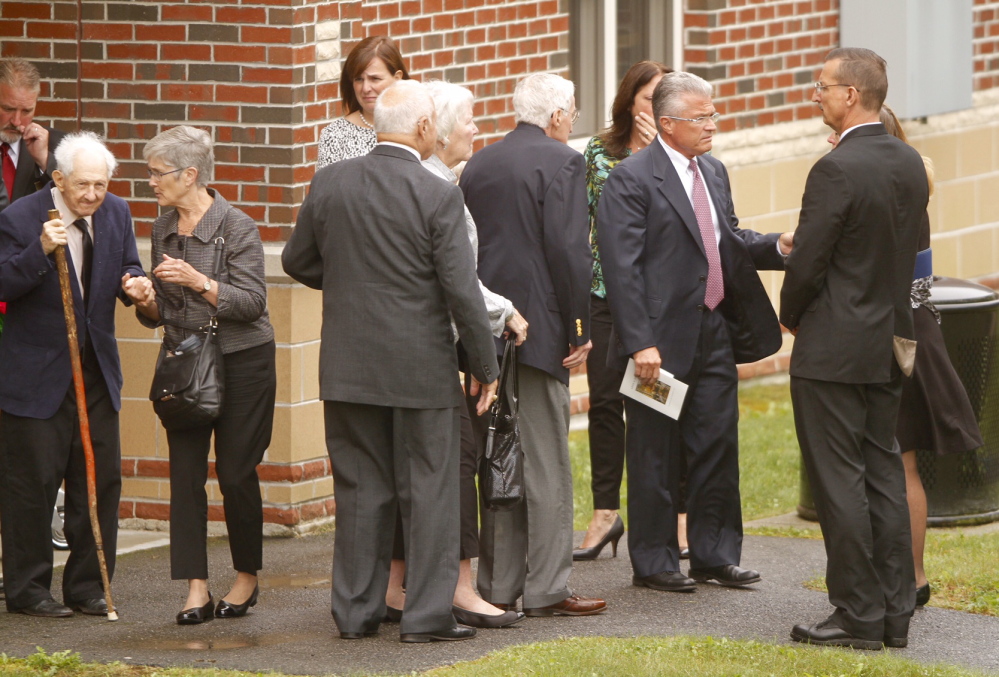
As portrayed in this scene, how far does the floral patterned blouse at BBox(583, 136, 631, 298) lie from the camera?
816 centimetres

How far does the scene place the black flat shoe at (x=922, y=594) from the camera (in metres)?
7.34

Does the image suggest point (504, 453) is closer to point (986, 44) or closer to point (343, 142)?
point (343, 142)

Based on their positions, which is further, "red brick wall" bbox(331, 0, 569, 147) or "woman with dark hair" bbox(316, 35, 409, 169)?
"red brick wall" bbox(331, 0, 569, 147)

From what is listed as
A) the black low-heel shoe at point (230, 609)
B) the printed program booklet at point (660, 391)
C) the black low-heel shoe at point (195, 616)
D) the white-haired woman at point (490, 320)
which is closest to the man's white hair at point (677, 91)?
the white-haired woman at point (490, 320)

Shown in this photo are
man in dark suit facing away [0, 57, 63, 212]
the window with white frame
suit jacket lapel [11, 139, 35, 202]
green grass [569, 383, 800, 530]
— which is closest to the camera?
man in dark suit facing away [0, 57, 63, 212]

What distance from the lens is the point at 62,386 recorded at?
717 cm

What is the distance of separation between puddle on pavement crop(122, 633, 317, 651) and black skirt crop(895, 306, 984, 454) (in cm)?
266

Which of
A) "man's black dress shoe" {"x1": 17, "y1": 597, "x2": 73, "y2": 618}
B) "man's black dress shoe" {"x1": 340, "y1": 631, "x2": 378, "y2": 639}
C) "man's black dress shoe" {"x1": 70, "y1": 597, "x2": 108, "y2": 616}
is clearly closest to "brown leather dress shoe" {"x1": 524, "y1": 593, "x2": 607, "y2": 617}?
"man's black dress shoe" {"x1": 340, "y1": 631, "x2": 378, "y2": 639}

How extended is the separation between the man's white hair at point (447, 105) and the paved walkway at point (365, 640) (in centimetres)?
197

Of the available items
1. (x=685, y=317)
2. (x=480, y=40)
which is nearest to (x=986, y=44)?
(x=480, y=40)

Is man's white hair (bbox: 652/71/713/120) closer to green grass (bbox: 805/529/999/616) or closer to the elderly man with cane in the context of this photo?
green grass (bbox: 805/529/999/616)

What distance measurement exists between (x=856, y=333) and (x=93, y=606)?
3.29m

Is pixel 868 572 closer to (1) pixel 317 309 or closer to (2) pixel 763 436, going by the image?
(1) pixel 317 309

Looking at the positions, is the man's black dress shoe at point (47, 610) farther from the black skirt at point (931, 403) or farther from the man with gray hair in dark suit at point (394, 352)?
the black skirt at point (931, 403)
